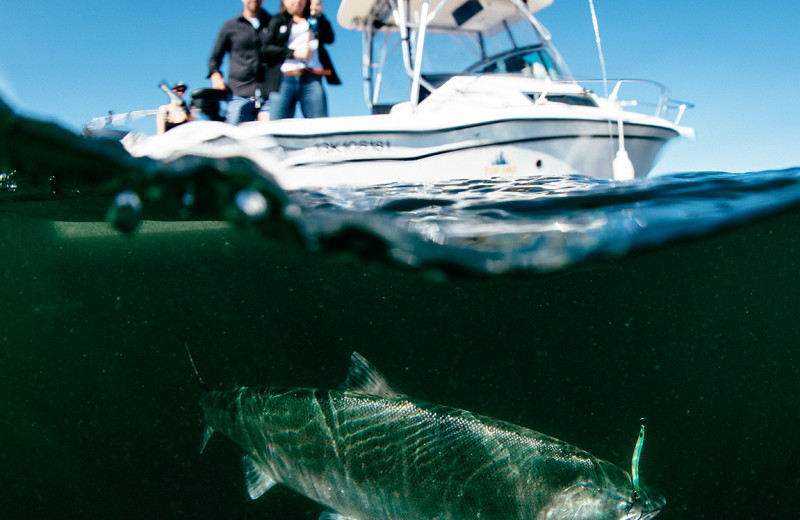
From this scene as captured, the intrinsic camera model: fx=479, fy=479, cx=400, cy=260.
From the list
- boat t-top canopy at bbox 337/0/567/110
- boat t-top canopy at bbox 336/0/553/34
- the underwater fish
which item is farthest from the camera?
boat t-top canopy at bbox 336/0/553/34

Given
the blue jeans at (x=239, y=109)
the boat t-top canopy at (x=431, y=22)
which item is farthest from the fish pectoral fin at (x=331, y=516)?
the boat t-top canopy at (x=431, y=22)

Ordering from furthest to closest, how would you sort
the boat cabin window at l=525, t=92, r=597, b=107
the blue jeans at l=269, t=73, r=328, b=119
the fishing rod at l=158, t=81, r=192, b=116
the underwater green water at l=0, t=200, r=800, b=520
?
the underwater green water at l=0, t=200, r=800, b=520, the boat cabin window at l=525, t=92, r=597, b=107, the blue jeans at l=269, t=73, r=328, b=119, the fishing rod at l=158, t=81, r=192, b=116

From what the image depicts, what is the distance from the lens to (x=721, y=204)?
13.0 ft

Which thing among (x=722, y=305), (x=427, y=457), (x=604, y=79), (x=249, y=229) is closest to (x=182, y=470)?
(x=249, y=229)

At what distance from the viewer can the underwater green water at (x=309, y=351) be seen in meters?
9.51

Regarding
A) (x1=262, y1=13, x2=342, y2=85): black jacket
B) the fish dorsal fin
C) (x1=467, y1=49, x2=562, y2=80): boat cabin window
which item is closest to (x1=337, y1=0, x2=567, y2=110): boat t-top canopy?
(x1=467, y1=49, x2=562, y2=80): boat cabin window

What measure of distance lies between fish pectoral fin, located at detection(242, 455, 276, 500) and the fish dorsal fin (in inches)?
33.4

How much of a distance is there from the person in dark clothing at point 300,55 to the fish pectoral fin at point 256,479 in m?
3.78

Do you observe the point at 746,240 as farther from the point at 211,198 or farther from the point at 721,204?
the point at 211,198

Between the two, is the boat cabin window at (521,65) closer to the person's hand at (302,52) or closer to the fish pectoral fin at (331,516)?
the person's hand at (302,52)

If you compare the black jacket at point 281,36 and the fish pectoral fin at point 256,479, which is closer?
the fish pectoral fin at point 256,479

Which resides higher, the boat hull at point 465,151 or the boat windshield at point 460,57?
the boat windshield at point 460,57

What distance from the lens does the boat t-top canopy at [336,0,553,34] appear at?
25.8 feet

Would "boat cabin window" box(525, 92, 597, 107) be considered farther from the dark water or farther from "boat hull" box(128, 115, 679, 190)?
the dark water
